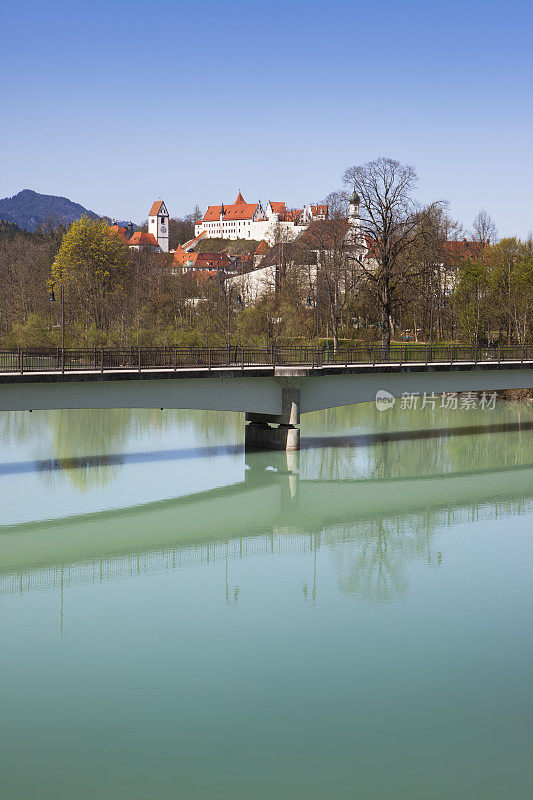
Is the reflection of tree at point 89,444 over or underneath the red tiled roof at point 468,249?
underneath

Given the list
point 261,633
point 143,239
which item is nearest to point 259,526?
point 261,633

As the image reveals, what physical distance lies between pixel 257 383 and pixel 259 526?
1063 cm

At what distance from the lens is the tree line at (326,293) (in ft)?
189

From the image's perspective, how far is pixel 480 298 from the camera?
69.4 metres

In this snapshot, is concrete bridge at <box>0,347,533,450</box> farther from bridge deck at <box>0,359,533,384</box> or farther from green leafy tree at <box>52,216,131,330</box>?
green leafy tree at <box>52,216,131,330</box>

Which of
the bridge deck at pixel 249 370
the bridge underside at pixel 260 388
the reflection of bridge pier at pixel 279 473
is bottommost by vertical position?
the reflection of bridge pier at pixel 279 473

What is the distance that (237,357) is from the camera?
42531 millimetres

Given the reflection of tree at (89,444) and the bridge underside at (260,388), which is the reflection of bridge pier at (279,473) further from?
the reflection of tree at (89,444)

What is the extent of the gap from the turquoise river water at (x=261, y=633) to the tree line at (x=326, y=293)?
27.9 metres

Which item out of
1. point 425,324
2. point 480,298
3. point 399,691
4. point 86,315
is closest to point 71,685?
point 399,691

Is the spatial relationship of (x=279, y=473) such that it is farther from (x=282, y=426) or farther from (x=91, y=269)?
(x=91, y=269)

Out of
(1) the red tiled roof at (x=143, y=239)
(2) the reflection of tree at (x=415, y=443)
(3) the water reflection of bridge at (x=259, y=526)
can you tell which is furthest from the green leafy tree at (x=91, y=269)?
(1) the red tiled roof at (x=143, y=239)

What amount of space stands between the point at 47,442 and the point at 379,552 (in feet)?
69.8

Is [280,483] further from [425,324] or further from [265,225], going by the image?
[265,225]
